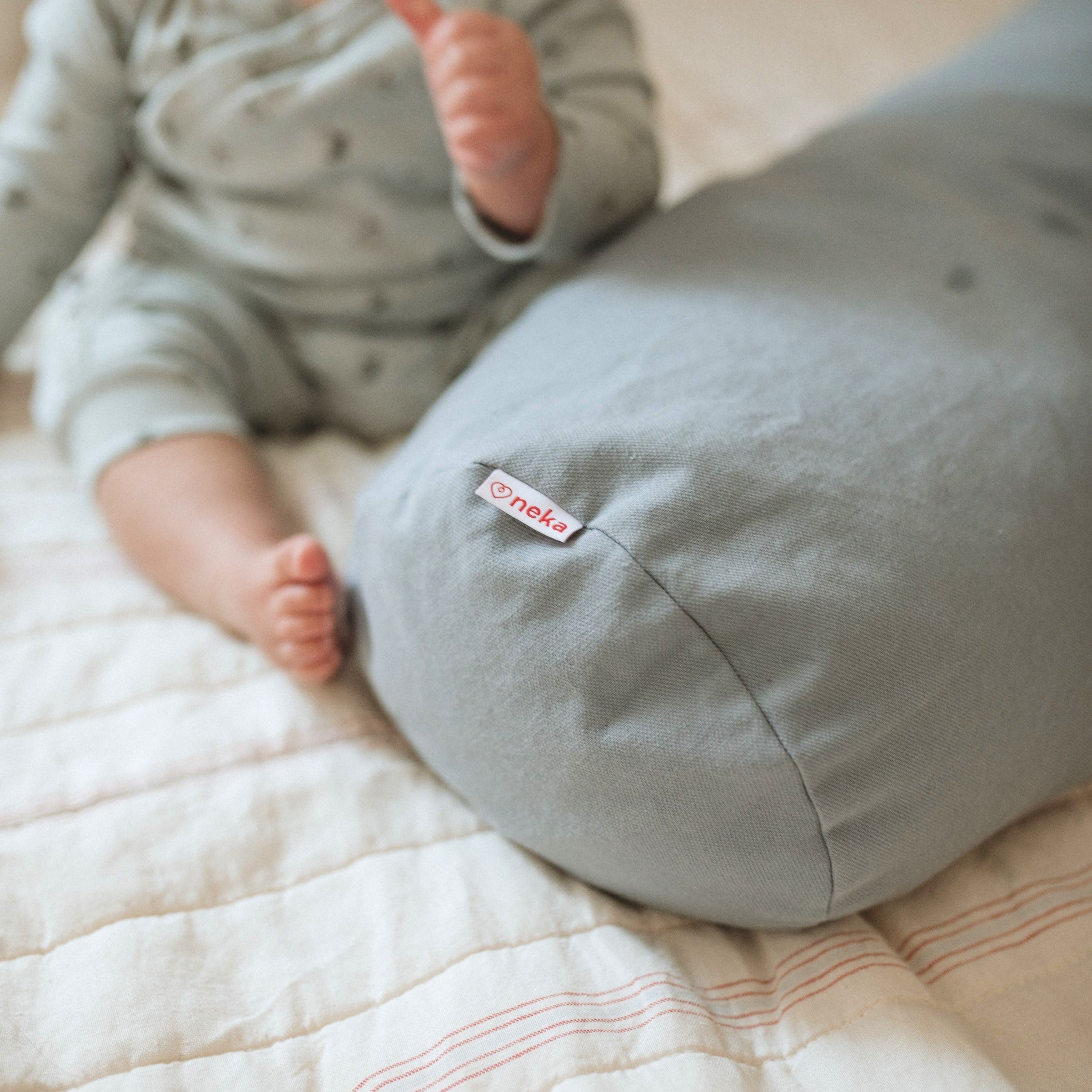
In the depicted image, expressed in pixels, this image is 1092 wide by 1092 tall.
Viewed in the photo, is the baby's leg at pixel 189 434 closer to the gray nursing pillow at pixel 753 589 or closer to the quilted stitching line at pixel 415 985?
the gray nursing pillow at pixel 753 589

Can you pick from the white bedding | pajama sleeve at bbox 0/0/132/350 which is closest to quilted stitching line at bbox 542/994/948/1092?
the white bedding

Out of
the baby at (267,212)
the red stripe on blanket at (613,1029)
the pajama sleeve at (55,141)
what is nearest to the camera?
the red stripe on blanket at (613,1029)

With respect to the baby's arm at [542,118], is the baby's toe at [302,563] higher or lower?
lower

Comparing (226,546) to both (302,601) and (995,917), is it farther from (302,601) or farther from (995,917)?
(995,917)

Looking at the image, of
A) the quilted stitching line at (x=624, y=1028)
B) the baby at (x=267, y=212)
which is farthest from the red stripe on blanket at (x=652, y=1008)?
the baby at (x=267, y=212)

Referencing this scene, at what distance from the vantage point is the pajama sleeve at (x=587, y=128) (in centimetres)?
63

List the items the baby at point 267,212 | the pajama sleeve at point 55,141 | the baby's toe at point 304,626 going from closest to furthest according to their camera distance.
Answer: the baby's toe at point 304,626 < the baby at point 267,212 < the pajama sleeve at point 55,141

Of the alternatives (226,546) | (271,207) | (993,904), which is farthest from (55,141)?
(993,904)

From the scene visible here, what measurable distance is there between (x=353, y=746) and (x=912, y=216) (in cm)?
45

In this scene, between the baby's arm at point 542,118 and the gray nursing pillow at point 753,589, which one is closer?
the gray nursing pillow at point 753,589

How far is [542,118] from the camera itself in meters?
0.61

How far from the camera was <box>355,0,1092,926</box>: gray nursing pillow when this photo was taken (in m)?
0.37

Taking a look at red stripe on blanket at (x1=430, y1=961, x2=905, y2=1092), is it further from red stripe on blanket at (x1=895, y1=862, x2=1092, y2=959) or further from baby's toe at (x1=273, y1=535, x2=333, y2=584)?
baby's toe at (x1=273, y1=535, x2=333, y2=584)

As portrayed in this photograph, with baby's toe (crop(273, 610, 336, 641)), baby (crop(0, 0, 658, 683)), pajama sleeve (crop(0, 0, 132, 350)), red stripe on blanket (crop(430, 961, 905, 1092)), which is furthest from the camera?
pajama sleeve (crop(0, 0, 132, 350))
